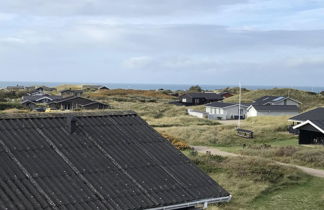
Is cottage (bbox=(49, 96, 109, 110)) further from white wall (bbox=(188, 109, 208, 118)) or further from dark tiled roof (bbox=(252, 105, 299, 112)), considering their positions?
dark tiled roof (bbox=(252, 105, 299, 112))

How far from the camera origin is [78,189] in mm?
8484

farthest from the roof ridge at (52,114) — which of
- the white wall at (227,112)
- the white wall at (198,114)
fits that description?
the white wall at (198,114)

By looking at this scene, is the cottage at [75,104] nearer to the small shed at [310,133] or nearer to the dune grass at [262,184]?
the small shed at [310,133]

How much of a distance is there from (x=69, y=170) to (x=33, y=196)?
48.2 inches

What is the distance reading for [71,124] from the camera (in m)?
10.5

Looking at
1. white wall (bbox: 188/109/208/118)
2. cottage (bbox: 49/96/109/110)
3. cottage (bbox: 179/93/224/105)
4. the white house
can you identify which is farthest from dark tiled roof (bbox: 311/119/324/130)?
cottage (bbox: 179/93/224/105)

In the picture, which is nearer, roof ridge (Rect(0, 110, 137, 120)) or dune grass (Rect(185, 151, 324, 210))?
roof ridge (Rect(0, 110, 137, 120))

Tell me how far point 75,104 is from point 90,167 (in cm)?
7576

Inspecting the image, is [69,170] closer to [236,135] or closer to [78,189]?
[78,189]

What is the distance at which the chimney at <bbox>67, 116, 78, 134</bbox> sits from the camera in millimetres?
10431

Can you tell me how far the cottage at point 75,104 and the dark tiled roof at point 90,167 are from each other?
72.1 metres

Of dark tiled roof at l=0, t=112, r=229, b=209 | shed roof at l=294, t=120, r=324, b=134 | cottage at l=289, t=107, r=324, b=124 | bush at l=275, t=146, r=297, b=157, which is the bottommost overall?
bush at l=275, t=146, r=297, b=157

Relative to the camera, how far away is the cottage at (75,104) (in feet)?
271

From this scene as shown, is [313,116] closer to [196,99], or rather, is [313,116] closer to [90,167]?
[90,167]
